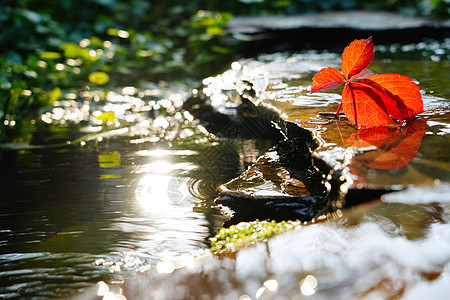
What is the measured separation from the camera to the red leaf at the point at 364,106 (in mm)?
1444

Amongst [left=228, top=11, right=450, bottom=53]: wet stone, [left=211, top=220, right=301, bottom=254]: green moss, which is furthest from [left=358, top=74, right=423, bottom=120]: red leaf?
[left=228, top=11, right=450, bottom=53]: wet stone

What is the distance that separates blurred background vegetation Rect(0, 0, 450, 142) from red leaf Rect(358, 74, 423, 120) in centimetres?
256

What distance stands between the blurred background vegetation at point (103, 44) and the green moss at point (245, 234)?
7.79ft

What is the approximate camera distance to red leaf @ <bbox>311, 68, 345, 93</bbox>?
1.53 m

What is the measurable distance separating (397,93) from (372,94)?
8 centimetres

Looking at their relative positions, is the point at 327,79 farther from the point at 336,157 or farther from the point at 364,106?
the point at 336,157

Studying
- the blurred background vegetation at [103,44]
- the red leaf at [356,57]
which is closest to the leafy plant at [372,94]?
the red leaf at [356,57]

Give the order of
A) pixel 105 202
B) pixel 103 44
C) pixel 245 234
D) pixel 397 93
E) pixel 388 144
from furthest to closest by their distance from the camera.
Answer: pixel 103 44 → pixel 105 202 → pixel 397 93 → pixel 388 144 → pixel 245 234

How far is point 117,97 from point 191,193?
2.68 meters

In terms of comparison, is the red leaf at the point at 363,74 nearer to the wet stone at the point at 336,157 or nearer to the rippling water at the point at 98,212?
the wet stone at the point at 336,157

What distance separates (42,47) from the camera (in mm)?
5465

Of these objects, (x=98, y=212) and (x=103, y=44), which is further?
(x=103, y=44)

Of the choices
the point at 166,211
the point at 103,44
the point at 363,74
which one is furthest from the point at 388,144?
the point at 103,44

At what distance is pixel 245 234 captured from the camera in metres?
1.14
